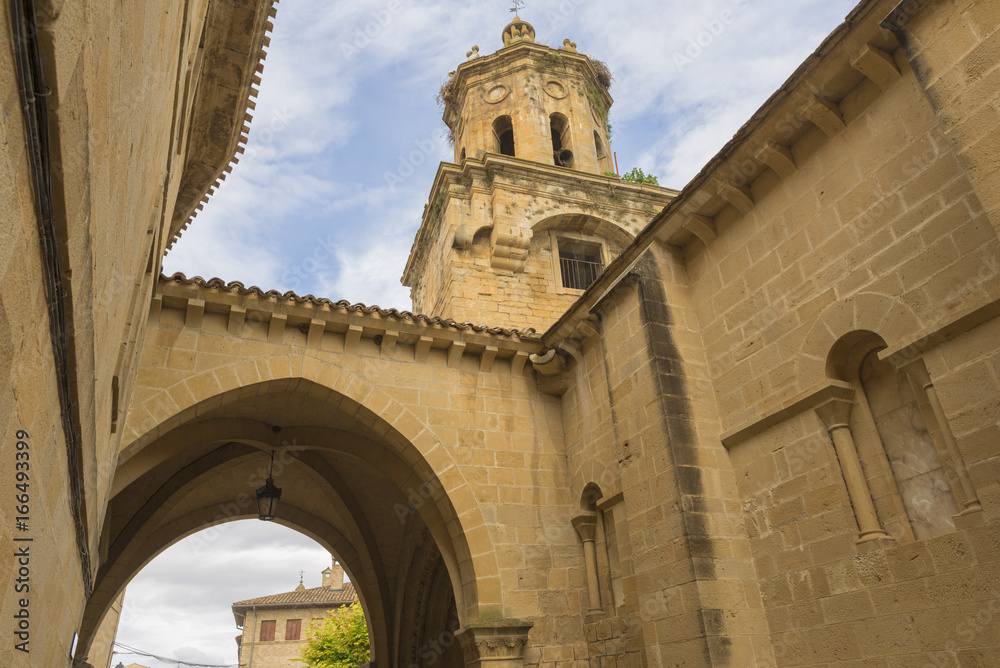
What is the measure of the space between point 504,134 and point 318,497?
940cm

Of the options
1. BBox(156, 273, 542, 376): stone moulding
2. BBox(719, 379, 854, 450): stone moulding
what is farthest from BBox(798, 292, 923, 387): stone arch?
BBox(156, 273, 542, 376): stone moulding

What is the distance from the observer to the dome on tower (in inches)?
683

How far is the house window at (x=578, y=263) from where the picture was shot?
13758mm

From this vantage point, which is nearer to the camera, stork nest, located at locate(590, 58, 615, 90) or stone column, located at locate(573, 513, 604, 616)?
stone column, located at locate(573, 513, 604, 616)

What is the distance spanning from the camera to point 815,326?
5.52 meters

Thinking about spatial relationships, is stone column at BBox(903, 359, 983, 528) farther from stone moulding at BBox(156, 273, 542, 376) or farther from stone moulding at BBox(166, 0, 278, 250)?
stone moulding at BBox(166, 0, 278, 250)

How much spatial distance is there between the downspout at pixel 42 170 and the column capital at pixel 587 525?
617 centimetres

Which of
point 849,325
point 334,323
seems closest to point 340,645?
point 334,323

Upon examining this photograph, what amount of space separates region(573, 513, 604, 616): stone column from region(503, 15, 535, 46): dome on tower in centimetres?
1331

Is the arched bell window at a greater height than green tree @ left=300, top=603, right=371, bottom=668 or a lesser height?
greater

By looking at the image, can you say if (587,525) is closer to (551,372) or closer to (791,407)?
(551,372)

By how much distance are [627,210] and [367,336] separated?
26.9 feet

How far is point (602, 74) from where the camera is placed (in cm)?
1689

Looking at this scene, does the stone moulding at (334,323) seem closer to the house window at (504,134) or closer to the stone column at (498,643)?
the stone column at (498,643)
